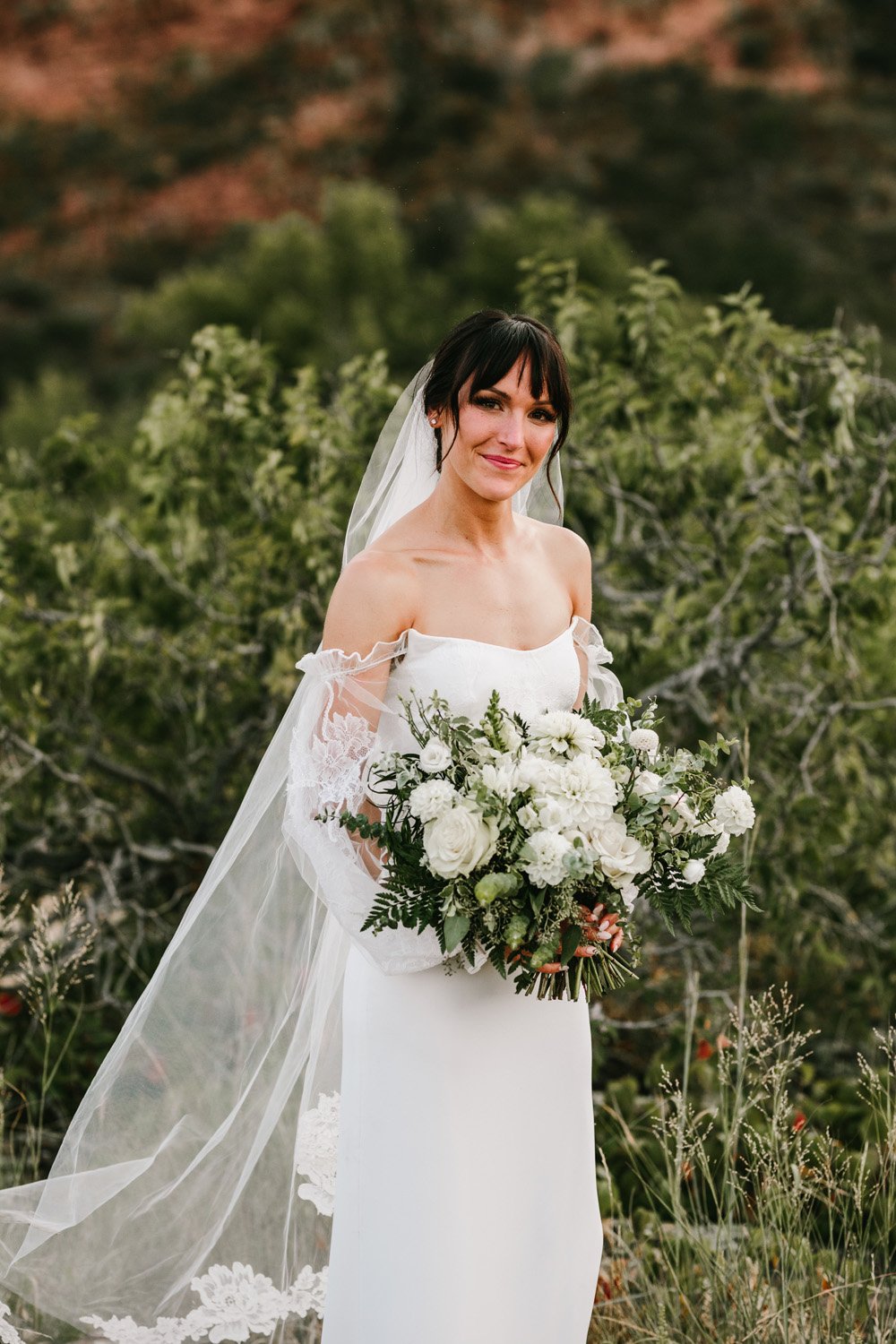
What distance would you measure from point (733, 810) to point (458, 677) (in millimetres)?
534

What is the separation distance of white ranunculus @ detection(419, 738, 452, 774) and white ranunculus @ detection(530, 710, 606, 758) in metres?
0.14

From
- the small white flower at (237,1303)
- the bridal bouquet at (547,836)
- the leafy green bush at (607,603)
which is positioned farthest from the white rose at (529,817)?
the leafy green bush at (607,603)

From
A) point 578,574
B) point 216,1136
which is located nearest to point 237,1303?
point 216,1136

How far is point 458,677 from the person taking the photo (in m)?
2.40

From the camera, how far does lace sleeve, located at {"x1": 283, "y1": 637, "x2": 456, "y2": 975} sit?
232 centimetres

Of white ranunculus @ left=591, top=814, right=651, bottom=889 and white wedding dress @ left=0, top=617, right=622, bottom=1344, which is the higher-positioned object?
white ranunculus @ left=591, top=814, right=651, bottom=889

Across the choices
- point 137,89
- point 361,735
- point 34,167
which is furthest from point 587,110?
point 361,735

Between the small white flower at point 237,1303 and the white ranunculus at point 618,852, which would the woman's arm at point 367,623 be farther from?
the small white flower at point 237,1303

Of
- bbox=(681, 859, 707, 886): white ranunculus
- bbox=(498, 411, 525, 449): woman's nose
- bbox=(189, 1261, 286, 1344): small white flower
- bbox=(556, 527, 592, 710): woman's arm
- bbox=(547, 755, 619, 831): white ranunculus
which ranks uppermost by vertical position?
bbox=(498, 411, 525, 449): woman's nose

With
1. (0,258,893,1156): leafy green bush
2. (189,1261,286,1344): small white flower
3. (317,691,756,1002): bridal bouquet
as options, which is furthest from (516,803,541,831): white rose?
(0,258,893,1156): leafy green bush

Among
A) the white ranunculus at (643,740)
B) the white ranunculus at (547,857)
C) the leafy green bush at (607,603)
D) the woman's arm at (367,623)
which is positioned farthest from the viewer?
the leafy green bush at (607,603)

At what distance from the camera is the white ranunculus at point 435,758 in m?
2.12

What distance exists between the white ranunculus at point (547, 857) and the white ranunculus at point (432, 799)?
5.5 inches

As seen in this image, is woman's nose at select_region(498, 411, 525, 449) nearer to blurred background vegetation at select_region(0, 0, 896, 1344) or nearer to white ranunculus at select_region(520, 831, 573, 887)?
white ranunculus at select_region(520, 831, 573, 887)
